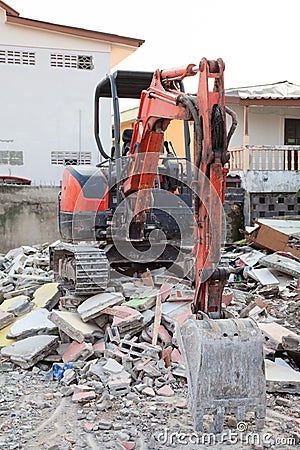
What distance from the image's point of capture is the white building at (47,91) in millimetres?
18281

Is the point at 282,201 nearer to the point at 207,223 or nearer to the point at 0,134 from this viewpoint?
the point at 0,134

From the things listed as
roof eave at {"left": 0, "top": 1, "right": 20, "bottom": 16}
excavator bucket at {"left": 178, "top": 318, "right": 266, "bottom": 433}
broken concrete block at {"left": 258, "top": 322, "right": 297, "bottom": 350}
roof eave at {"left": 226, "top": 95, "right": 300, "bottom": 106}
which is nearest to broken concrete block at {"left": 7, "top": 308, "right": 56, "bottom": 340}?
broken concrete block at {"left": 258, "top": 322, "right": 297, "bottom": 350}

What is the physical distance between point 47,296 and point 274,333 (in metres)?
3.28

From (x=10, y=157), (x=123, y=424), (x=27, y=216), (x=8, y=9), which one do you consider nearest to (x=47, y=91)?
(x=10, y=157)

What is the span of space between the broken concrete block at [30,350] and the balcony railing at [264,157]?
11.7m

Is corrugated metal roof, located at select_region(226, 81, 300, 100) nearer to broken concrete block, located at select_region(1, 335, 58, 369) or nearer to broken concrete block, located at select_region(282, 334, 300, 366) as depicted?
broken concrete block, located at select_region(282, 334, 300, 366)

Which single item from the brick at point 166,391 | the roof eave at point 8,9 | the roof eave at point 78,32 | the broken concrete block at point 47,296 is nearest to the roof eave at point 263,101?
the roof eave at point 78,32

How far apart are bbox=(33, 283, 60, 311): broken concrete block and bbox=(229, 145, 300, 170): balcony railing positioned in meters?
10.0

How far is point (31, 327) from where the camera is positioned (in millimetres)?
7023

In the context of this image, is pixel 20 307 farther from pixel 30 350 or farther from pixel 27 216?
pixel 27 216

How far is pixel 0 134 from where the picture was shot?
18.3 meters

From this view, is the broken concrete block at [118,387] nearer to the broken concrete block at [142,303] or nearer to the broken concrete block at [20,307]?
the broken concrete block at [142,303]

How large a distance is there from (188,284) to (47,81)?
12.5 m

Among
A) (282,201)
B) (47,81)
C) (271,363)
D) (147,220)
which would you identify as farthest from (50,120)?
(271,363)
